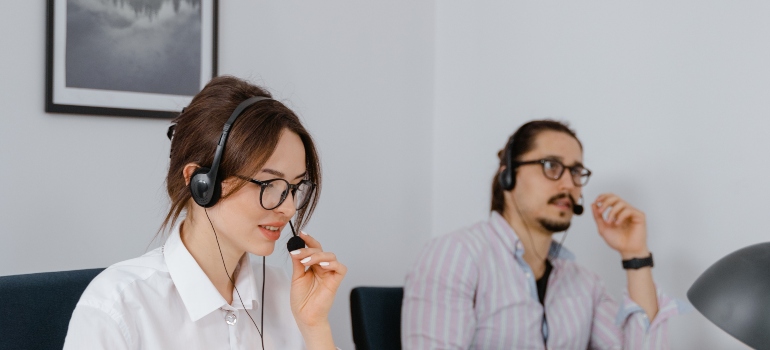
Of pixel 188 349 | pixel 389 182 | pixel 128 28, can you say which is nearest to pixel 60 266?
pixel 128 28

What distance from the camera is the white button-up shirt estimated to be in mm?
1217

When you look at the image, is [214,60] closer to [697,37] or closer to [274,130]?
[274,130]

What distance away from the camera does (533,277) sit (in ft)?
7.16

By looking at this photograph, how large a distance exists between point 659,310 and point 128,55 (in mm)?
1673

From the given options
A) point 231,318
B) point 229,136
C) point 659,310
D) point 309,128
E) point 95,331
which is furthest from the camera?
point 309,128

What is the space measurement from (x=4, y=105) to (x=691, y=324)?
6.63 ft

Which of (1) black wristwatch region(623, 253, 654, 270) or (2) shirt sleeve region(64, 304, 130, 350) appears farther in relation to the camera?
(1) black wristwatch region(623, 253, 654, 270)

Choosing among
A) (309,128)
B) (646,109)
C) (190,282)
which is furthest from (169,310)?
(646,109)

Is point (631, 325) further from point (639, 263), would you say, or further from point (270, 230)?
point (270, 230)

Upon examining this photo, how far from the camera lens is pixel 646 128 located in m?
2.34

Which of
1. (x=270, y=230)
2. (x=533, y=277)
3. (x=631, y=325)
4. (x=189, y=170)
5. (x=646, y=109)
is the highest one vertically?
(x=646, y=109)

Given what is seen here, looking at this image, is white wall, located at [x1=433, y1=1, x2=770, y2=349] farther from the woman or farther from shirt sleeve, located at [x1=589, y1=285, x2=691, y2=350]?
the woman

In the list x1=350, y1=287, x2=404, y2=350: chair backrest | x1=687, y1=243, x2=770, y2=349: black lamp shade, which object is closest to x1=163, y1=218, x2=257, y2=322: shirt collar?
x1=350, y1=287, x2=404, y2=350: chair backrest

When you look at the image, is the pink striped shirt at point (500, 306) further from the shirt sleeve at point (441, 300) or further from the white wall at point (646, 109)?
the white wall at point (646, 109)
